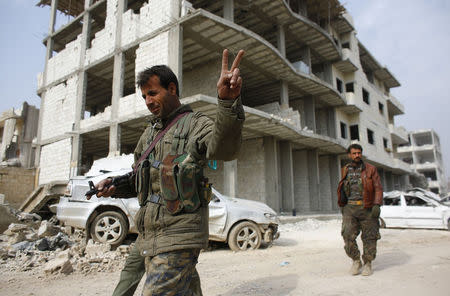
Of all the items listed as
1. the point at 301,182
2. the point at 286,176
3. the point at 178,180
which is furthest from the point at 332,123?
the point at 178,180

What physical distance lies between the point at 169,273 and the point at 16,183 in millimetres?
18351

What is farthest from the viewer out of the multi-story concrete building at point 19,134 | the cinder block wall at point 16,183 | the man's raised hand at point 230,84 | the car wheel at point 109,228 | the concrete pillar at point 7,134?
the multi-story concrete building at point 19,134

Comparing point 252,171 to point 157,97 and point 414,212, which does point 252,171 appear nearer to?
point 414,212

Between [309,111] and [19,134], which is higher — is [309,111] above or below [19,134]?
above

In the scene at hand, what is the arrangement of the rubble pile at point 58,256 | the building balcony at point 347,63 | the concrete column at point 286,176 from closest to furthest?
the rubble pile at point 58,256, the concrete column at point 286,176, the building balcony at point 347,63

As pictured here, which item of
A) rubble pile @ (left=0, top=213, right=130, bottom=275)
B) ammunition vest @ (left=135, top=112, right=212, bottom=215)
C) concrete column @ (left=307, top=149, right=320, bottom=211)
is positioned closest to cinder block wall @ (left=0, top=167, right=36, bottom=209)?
rubble pile @ (left=0, top=213, right=130, bottom=275)

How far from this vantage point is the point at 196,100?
10484mm

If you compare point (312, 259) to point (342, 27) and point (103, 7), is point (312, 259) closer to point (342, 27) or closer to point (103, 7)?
point (103, 7)

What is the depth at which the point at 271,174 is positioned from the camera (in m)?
15.5

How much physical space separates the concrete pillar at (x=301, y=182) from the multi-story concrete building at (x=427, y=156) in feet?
117

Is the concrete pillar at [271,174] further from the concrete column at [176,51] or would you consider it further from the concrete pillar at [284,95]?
the concrete column at [176,51]

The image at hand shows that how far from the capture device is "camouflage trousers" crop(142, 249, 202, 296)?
5.15 feet

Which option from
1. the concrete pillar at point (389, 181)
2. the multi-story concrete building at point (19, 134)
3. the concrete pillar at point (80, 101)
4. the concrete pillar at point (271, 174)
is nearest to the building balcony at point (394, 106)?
the concrete pillar at point (389, 181)

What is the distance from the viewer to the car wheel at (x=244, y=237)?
637cm
